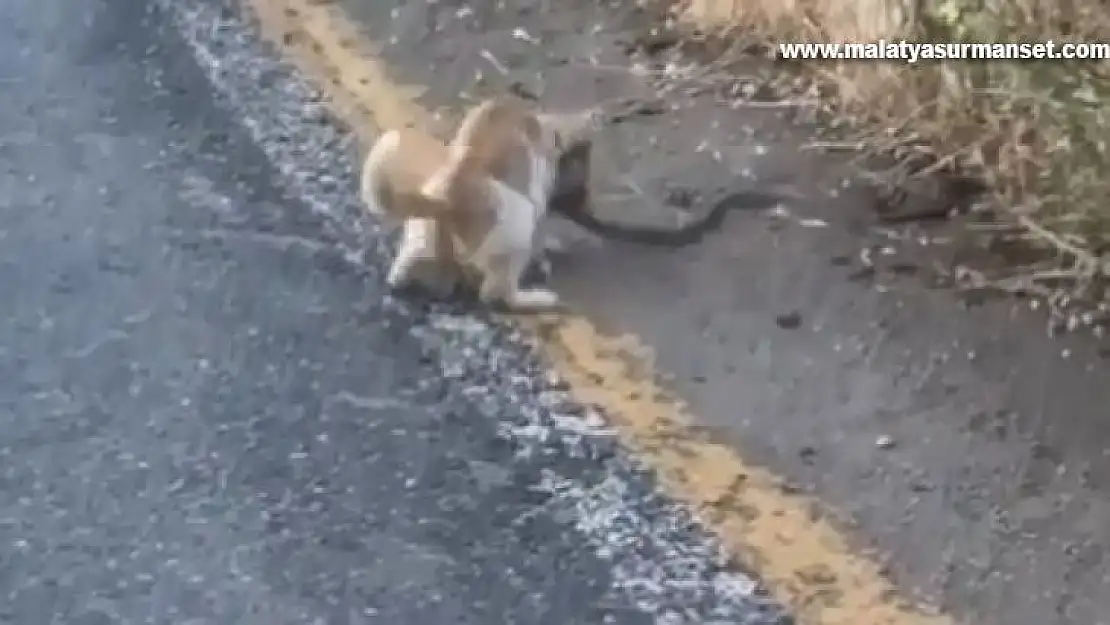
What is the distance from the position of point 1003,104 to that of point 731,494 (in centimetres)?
49

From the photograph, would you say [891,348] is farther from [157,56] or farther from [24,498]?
[157,56]

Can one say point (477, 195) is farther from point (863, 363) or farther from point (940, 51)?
point (940, 51)

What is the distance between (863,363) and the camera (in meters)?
1.13

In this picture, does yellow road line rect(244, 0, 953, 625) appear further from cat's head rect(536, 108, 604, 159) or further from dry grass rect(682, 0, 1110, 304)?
dry grass rect(682, 0, 1110, 304)

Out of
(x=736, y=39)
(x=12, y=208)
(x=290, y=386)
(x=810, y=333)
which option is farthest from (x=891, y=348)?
(x=12, y=208)

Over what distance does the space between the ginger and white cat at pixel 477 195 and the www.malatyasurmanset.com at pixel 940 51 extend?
0.35 meters

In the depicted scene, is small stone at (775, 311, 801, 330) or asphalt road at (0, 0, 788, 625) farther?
small stone at (775, 311, 801, 330)

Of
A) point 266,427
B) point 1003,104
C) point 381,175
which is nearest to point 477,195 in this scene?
point 381,175

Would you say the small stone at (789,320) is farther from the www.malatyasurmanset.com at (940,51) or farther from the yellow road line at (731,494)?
the www.malatyasurmanset.com at (940,51)

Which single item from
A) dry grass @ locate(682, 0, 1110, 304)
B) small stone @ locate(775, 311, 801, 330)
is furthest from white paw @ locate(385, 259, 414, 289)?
dry grass @ locate(682, 0, 1110, 304)

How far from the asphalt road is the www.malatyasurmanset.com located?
461 millimetres

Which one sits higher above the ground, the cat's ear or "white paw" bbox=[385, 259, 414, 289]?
the cat's ear

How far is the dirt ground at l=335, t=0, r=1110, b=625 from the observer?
3.13 ft

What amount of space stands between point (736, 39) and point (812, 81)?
13 centimetres
